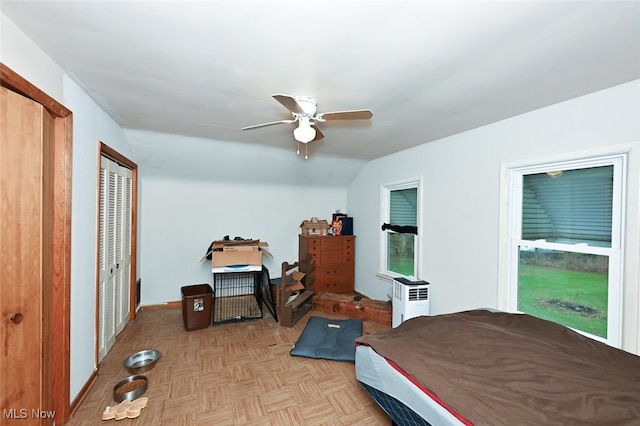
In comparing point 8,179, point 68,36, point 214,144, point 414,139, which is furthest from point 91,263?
point 414,139

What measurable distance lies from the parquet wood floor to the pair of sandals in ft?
0.10

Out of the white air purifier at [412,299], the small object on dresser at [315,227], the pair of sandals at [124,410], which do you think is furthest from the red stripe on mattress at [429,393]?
the small object on dresser at [315,227]

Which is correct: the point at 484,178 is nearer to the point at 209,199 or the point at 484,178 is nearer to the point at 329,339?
the point at 329,339

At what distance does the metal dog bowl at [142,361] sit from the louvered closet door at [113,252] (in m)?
0.28

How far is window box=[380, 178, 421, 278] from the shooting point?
3738 mm

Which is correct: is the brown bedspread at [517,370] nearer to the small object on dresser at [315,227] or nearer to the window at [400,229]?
the window at [400,229]

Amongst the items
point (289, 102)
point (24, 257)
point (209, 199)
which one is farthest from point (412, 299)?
point (209, 199)

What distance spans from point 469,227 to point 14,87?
3.63 metres

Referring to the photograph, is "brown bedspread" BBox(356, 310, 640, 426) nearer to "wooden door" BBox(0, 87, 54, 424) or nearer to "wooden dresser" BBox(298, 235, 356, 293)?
"wooden door" BBox(0, 87, 54, 424)

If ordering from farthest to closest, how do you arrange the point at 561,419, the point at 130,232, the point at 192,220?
the point at 192,220 < the point at 130,232 < the point at 561,419

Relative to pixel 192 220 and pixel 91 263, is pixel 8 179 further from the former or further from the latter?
pixel 192 220

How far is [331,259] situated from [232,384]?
104 inches

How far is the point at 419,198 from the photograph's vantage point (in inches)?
138
